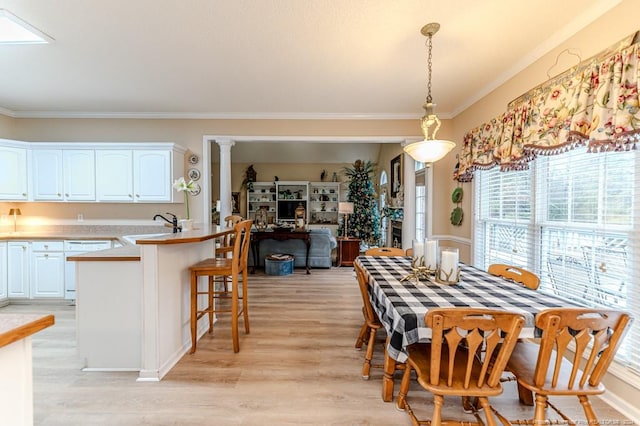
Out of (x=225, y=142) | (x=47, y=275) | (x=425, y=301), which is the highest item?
(x=225, y=142)

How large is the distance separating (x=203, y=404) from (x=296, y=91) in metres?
3.13

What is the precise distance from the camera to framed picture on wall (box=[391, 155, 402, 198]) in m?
6.50

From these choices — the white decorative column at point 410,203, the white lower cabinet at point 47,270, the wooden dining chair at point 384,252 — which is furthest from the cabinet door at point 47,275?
the white decorative column at point 410,203

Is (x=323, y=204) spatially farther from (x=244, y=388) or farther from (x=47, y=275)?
(x=244, y=388)

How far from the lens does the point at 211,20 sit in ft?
6.88

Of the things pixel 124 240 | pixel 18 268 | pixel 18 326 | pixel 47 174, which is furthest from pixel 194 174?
pixel 18 326

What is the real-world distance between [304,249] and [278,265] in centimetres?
70

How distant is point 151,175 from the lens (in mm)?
3973

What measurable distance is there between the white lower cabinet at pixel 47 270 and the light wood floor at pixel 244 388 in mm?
861

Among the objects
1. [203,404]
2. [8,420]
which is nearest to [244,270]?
[203,404]

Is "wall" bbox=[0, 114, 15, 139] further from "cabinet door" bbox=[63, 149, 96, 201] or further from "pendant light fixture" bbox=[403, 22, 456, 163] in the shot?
"pendant light fixture" bbox=[403, 22, 456, 163]

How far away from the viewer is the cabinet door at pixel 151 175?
3.96 meters

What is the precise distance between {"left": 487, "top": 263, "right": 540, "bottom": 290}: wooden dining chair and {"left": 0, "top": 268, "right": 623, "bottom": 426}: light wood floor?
782 mm

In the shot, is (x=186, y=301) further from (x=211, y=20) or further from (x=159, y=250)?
(x=211, y=20)
